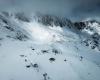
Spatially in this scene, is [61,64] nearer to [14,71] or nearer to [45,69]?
[45,69]

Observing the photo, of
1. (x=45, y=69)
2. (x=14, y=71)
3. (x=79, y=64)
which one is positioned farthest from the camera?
(x=79, y=64)

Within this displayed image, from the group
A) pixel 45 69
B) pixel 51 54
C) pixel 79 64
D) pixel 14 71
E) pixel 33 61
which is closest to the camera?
pixel 14 71

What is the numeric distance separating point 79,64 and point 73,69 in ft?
17.7

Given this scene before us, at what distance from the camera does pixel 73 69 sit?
43.7 m

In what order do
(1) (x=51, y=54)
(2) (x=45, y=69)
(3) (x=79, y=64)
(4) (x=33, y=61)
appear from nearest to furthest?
(2) (x=45, y=69), (4) (x=33, y=61), (3) (x=79, y=64), (1) (x=51, y=54)

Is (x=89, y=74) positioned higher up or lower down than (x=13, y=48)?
lower down

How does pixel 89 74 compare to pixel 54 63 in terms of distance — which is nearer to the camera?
pixel 89 74

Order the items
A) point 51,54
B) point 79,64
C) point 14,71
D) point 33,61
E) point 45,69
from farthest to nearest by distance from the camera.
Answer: point 51,54 < point 79,64 < point 33,61 < point 45,69 < point 14,71

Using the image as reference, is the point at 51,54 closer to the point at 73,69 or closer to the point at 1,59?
the point at 73,69

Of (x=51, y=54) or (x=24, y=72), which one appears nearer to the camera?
(x=24, y=72)

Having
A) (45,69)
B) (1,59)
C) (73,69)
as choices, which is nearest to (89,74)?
(73,69)

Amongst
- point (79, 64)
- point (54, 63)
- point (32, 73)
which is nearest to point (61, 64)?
point (54, 63)

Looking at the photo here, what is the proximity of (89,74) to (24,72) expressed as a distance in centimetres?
1536

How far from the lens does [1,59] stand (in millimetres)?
43031
